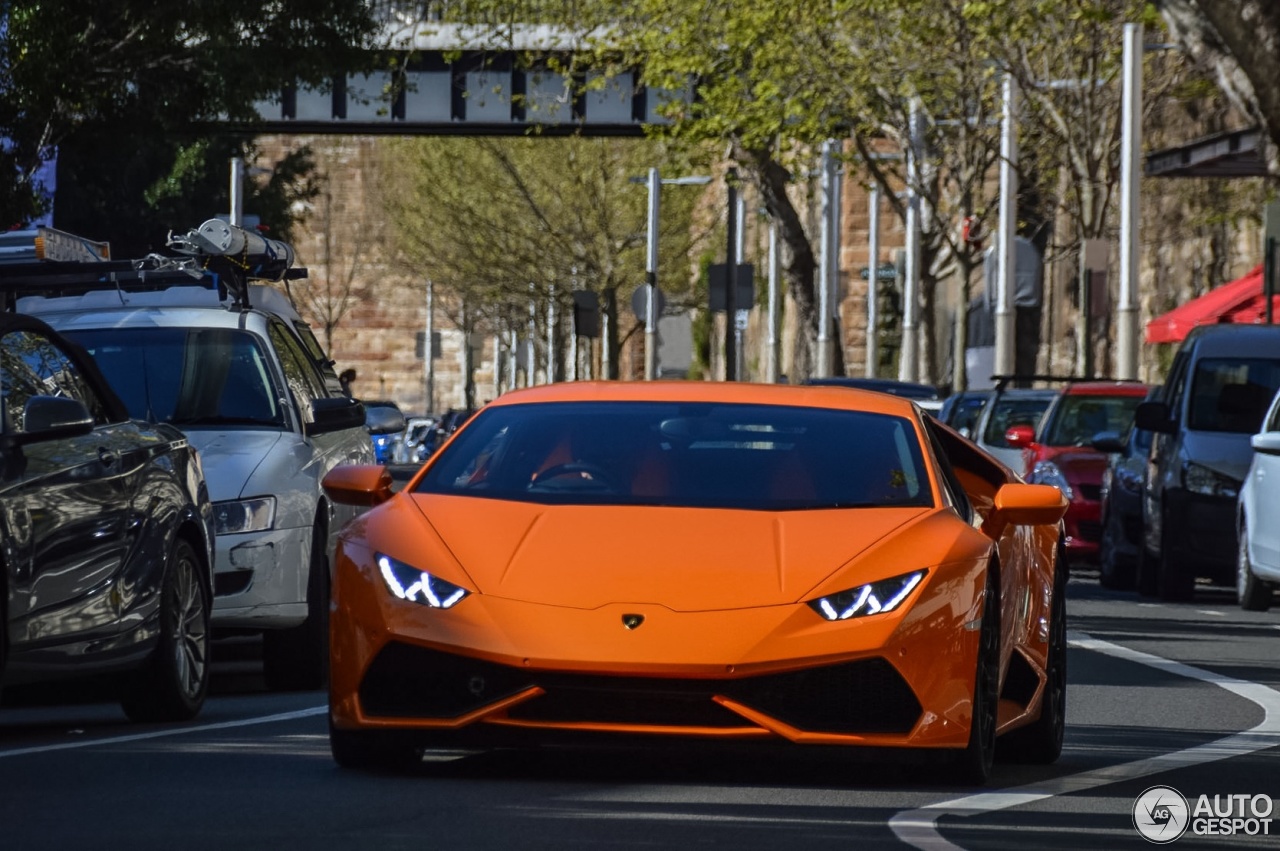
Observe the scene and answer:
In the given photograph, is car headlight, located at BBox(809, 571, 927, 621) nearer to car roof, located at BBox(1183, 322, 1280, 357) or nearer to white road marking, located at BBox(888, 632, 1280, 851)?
white road marking, located at BBox(888, 632, 1280, 851)

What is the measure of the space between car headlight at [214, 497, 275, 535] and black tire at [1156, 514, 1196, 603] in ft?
31.6

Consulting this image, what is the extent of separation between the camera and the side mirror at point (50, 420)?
9234 millimetres

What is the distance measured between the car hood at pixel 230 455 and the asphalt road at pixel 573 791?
1115 millimetres

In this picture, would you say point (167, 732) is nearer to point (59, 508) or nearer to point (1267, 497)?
point (59, 508)

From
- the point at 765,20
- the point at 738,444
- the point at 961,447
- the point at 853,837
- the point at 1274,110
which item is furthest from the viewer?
the point at 765,20

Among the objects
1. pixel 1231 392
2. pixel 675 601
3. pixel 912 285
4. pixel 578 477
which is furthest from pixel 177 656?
pixel 912 285

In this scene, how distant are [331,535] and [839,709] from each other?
17.5ft

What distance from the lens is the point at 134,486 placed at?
1033cm

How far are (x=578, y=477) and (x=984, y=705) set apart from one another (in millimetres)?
1457

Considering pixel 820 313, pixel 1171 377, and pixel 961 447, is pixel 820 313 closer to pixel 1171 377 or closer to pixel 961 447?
pixel 1171 377

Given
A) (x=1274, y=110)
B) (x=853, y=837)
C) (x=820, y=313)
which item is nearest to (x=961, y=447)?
(x=853, y=837)

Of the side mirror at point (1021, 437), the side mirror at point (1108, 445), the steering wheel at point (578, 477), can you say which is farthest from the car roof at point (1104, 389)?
the steering wheel at point (578, 477)

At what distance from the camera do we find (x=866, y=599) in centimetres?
812

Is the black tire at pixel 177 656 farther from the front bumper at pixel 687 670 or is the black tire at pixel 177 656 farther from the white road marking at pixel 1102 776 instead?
the white road marking at pixel 1102 776
